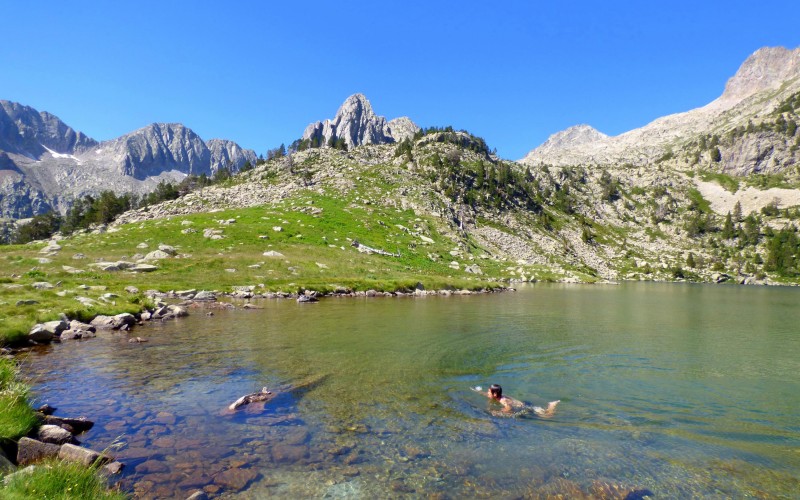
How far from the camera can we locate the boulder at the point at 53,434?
1052 cm

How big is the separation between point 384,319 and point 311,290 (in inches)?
823

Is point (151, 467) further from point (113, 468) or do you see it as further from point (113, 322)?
point (113, 322)

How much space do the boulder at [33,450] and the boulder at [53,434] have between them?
1.06 metres

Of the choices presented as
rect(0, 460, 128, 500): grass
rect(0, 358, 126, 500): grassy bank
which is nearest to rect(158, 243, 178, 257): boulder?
rect(0, 358, 126, 500): grassy bank

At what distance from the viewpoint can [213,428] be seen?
1271 cm

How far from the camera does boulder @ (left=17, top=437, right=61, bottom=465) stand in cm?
917

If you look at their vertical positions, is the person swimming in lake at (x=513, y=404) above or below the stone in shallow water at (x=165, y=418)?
below

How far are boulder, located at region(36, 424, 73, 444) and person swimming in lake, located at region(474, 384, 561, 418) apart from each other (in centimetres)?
1426

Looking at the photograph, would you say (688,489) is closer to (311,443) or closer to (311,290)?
(311,443)

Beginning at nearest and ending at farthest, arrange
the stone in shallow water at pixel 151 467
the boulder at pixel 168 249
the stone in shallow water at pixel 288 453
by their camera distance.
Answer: the stone in shallow water at pixel 151 467, the stone in shallow water at pixel 288 453, the boulder at pixel 168 249

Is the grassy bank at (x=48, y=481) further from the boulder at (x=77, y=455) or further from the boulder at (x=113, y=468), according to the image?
the boulder at (x=113, y=468)

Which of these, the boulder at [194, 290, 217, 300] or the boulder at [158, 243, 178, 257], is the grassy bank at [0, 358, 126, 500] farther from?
the boulder at [158, 243, 178, 257]

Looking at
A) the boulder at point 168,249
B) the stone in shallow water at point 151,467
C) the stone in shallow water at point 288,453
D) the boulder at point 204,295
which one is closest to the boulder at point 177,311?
the boulder at point 204,295

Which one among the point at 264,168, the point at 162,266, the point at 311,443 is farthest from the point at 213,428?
the point at 264,168
